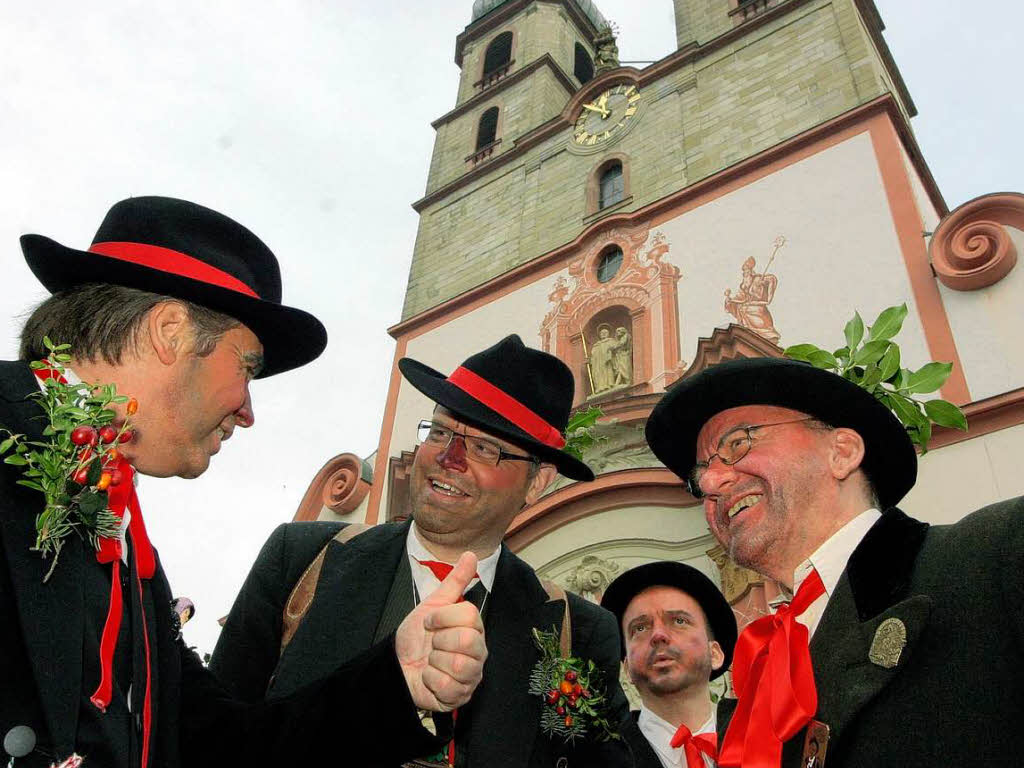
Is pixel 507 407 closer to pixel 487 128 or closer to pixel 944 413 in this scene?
pixel 944 413

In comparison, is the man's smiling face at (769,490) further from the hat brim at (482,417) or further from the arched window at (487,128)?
the arched window at (487,128)

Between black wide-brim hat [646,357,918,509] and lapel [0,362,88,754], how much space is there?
2.05 meters

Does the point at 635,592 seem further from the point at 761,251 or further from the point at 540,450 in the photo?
the point at 761,251

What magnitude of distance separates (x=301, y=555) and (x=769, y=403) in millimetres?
1871

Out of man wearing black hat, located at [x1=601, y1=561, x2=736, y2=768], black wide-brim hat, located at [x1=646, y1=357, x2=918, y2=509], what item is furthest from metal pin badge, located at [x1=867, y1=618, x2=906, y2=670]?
man wearing black hat, located at [x1=601, y1=561, x2=736, y2=768]

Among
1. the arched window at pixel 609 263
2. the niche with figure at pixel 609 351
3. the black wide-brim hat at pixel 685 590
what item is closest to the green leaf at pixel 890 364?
the black wide-brim hat at pixel 685 590

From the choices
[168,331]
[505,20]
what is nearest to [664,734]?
[168,331]

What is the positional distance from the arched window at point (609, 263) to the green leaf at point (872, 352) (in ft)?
26.7

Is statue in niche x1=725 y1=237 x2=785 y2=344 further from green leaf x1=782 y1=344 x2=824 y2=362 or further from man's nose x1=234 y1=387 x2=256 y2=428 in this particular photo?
man's nose x1=234 y1=387 x2=256 y2=428

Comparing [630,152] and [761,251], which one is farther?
[630,152]

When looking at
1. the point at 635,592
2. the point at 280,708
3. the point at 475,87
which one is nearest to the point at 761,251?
the point at 635,592

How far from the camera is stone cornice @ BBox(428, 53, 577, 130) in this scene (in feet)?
59.5

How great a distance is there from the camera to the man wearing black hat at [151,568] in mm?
1533

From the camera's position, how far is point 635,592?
477 cm
